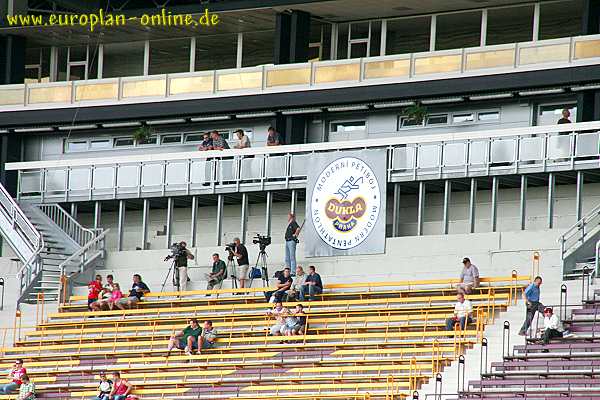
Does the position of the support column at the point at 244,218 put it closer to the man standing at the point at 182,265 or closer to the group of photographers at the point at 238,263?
the group of photographers at the point at 238,263

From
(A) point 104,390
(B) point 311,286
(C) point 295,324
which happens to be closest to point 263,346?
(C) point 295,324

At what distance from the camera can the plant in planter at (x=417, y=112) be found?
48.4 m

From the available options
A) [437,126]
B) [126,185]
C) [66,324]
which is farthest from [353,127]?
[66,324]

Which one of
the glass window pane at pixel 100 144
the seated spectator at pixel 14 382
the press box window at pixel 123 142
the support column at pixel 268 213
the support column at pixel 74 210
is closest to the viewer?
the seated spectator at pixel 14 382

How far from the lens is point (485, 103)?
48.2 meters

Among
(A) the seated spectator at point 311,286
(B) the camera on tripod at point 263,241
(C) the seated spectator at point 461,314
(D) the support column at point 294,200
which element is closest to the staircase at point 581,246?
(C) the seated spectator at point 461,314

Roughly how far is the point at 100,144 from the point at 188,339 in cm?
1547

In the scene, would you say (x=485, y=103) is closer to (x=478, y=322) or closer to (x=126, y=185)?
(x=126, y=185)

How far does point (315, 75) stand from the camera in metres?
49.8

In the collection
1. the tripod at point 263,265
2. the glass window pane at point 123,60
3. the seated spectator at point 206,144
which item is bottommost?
the tripod at point 263,265

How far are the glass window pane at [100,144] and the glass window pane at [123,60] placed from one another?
2.61m

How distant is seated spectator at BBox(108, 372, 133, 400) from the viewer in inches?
1442

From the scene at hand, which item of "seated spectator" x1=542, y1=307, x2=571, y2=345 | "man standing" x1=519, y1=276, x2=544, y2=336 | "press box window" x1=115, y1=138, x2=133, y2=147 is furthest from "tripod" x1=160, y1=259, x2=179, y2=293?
"seated spectator" x1=542, y1=307, x2=571, y2=345

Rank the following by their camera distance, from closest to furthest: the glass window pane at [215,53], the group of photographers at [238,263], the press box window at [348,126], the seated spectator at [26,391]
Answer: the seated spectator at [26,391] < the group of photographers at [238,263] < the press box window at [348,126] < the glass window pane at [215,53]
